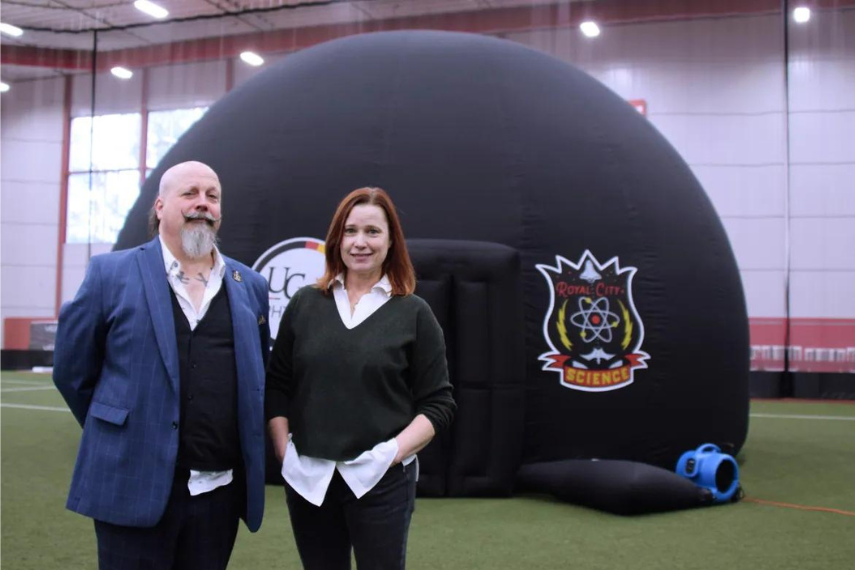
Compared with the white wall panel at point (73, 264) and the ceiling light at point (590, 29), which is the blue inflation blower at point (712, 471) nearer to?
the ceiling light at point (590, 29)

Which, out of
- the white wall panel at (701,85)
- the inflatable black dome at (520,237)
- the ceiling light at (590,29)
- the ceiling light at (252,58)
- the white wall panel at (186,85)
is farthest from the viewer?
the white wall panel at (186,85)

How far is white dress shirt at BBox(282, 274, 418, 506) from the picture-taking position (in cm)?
251

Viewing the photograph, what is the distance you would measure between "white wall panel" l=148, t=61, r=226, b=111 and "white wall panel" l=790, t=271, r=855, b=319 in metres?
11.4

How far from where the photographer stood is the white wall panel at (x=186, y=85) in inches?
745

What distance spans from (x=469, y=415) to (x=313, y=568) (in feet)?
10.5

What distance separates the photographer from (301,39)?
58.2 ft

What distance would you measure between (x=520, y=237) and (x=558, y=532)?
76.0 inches

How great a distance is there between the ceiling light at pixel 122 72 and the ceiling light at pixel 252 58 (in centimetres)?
302

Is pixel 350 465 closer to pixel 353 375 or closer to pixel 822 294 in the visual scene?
pixel 353 375

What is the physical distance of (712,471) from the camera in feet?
19.1

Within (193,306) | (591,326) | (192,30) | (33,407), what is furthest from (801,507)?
(192,30)

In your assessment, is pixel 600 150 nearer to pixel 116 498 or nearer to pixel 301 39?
pixel 116 498

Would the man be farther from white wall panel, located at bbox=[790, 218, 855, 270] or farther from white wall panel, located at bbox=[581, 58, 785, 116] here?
white wall panel, located at bbox=[790, 218, 855, 270]

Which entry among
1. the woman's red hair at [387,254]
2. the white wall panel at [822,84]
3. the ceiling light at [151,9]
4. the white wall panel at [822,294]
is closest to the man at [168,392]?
the woman's red hair at [387,254]
